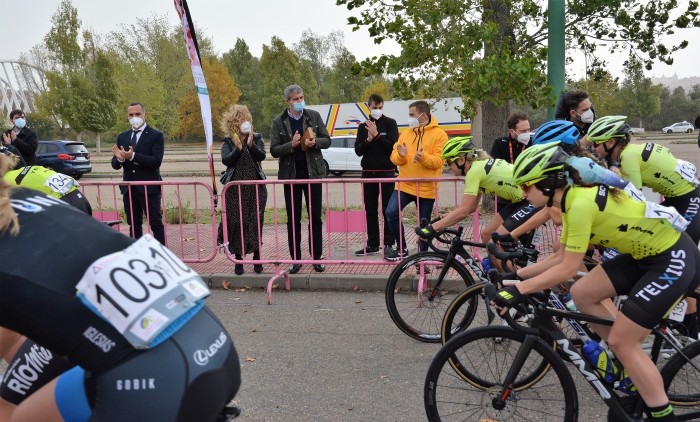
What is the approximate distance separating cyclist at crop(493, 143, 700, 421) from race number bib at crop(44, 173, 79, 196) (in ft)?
11.5

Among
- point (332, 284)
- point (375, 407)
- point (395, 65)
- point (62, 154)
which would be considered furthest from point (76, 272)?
point (62, 154)

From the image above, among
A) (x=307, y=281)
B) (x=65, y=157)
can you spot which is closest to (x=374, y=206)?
(x=307, y=281)

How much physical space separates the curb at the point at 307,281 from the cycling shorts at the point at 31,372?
15.5ft

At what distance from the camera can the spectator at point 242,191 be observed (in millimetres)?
6973

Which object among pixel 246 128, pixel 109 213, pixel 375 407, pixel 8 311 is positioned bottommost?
pixel 375 407

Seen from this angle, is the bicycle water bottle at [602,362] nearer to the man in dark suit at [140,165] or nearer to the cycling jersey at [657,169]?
A: the cycling jersey at [657,169]

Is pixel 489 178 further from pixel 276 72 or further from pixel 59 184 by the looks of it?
pixel 276 72

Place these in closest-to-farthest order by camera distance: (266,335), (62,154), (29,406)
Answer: (29,406) → (266,335) → (62,154)

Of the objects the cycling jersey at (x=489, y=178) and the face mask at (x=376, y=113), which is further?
the face mask at (x=376, y=113)

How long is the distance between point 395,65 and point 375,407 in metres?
7.29

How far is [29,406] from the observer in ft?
6.03

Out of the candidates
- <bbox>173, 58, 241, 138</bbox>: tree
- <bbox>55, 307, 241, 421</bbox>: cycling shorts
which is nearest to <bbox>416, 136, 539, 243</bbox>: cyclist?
<bbox>55, 307, 241, 421</bbox>: cycling shorts

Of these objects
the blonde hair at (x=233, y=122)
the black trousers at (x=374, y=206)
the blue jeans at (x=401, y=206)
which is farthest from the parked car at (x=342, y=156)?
the blue jeans at (x=401, y=206)

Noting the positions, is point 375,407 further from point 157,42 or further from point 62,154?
point 157,42
